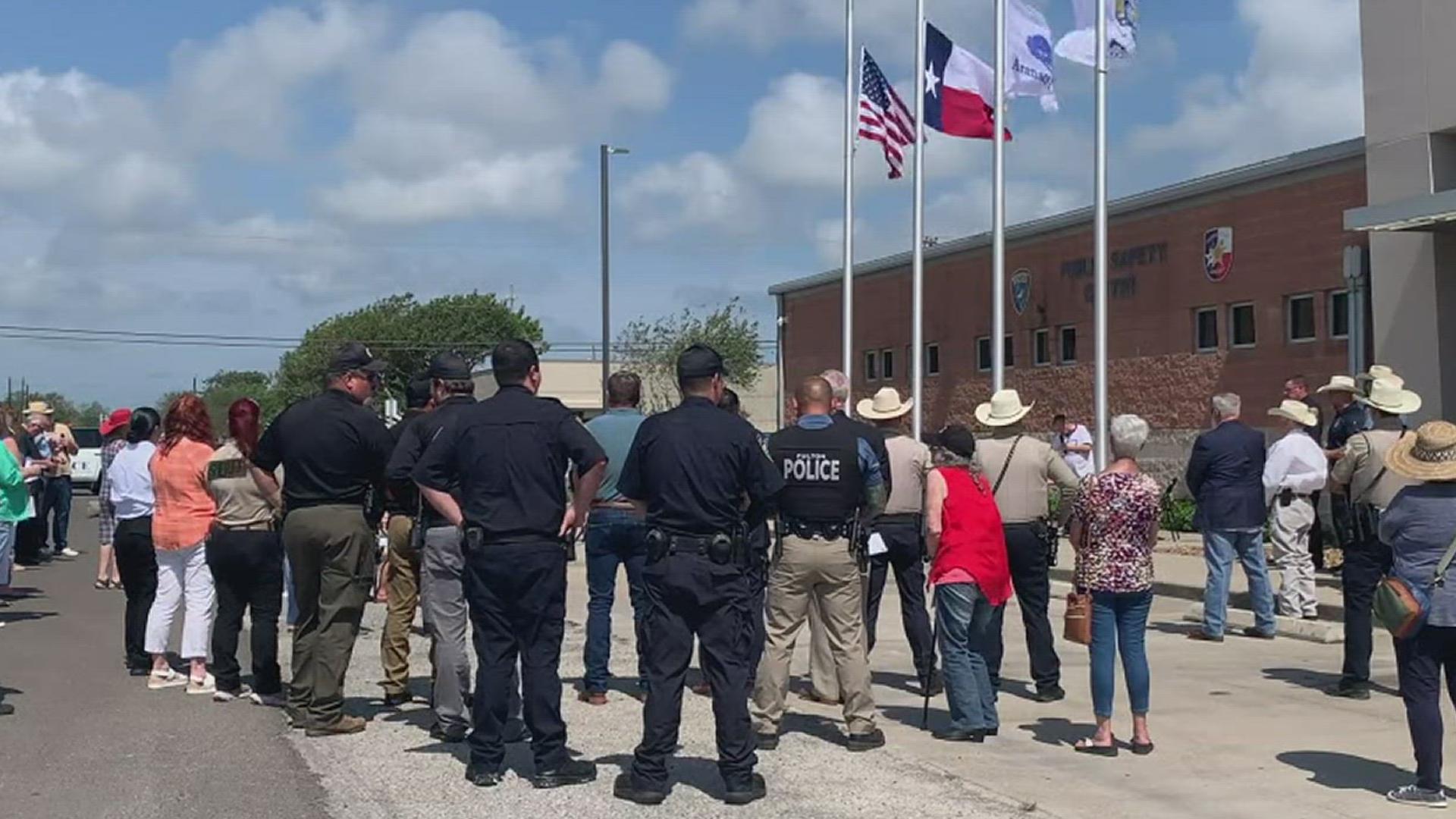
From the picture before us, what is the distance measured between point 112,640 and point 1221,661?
877 cm

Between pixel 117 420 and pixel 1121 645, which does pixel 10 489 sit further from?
pixel 1121 645

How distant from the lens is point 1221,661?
37.8ft

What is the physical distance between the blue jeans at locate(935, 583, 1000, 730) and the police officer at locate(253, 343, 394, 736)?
3.20 m

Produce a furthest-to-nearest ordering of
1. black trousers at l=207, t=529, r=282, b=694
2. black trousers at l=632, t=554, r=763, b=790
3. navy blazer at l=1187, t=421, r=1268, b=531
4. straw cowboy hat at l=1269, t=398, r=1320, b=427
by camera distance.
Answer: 1. straw cowboy hat at l=1269, t=398, r=1320, b=427
2. navy blazer at l=1187, t=421, r=1268, b=531
3. black trousers at l=207, t=529, r=282, b=694
4. black trousers at l=632, t=554, r=763, b=790

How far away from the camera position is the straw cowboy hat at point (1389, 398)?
9633 mm

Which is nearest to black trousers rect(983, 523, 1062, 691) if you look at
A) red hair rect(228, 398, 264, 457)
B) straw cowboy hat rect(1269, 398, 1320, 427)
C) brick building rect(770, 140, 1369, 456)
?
straw cowboy hat rect(1269, 398, 1320, 427)

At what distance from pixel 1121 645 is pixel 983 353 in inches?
974

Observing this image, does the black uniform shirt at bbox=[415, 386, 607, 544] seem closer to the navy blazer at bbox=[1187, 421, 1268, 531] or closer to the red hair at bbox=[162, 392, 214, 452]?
the red hair at bbox=[162, 392, 214, 452]

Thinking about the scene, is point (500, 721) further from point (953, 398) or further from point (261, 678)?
point (953, 398)

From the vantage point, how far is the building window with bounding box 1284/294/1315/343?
23.0 meters

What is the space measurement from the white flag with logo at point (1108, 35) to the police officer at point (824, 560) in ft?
43.6

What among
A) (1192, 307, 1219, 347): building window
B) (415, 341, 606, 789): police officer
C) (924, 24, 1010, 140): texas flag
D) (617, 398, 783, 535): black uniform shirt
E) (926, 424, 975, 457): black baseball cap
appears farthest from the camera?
(1192, 307, 1219, 347): building window

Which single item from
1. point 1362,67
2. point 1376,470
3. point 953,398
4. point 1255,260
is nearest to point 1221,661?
point 1376,470

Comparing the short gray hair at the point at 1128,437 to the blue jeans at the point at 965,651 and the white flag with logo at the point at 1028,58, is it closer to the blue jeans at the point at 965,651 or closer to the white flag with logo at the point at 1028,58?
the blue jeans at the point at 965,651
